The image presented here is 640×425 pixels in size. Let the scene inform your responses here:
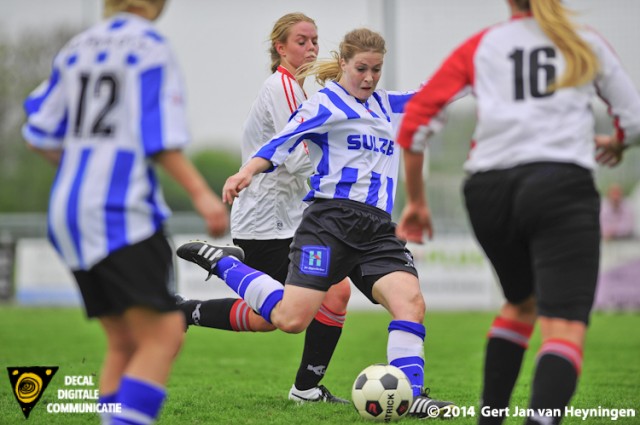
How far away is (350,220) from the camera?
18.3ft

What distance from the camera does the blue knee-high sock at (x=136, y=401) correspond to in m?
3.56

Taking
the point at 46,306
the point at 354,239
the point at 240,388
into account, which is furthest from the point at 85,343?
the point at 46,306

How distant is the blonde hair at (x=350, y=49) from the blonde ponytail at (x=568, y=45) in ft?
6.13

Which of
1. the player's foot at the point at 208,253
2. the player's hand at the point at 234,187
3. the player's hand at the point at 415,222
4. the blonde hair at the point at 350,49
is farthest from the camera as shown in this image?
the player's foot at the point at 208,253

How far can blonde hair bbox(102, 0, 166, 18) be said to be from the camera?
3.80m

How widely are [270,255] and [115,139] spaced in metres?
2.79

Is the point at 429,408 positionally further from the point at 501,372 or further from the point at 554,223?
the point at 554,223

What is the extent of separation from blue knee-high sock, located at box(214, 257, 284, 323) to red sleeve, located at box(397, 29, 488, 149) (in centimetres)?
194

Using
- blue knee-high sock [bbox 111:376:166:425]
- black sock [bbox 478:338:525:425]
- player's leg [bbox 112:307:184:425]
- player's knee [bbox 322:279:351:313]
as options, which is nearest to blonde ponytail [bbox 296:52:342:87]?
player's knee [bbox 322:279:351:313]

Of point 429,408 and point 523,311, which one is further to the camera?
point 429,408

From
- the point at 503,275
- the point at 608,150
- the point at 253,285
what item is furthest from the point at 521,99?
the point at 253,285

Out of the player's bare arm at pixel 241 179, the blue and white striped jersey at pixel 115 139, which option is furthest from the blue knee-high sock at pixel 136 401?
the player's bare arm at pixel 241 179

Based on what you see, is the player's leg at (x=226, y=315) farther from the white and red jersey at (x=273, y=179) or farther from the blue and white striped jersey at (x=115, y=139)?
the blue and white striped jersey at (x=115, y=139)

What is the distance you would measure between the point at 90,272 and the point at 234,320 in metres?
2.54
